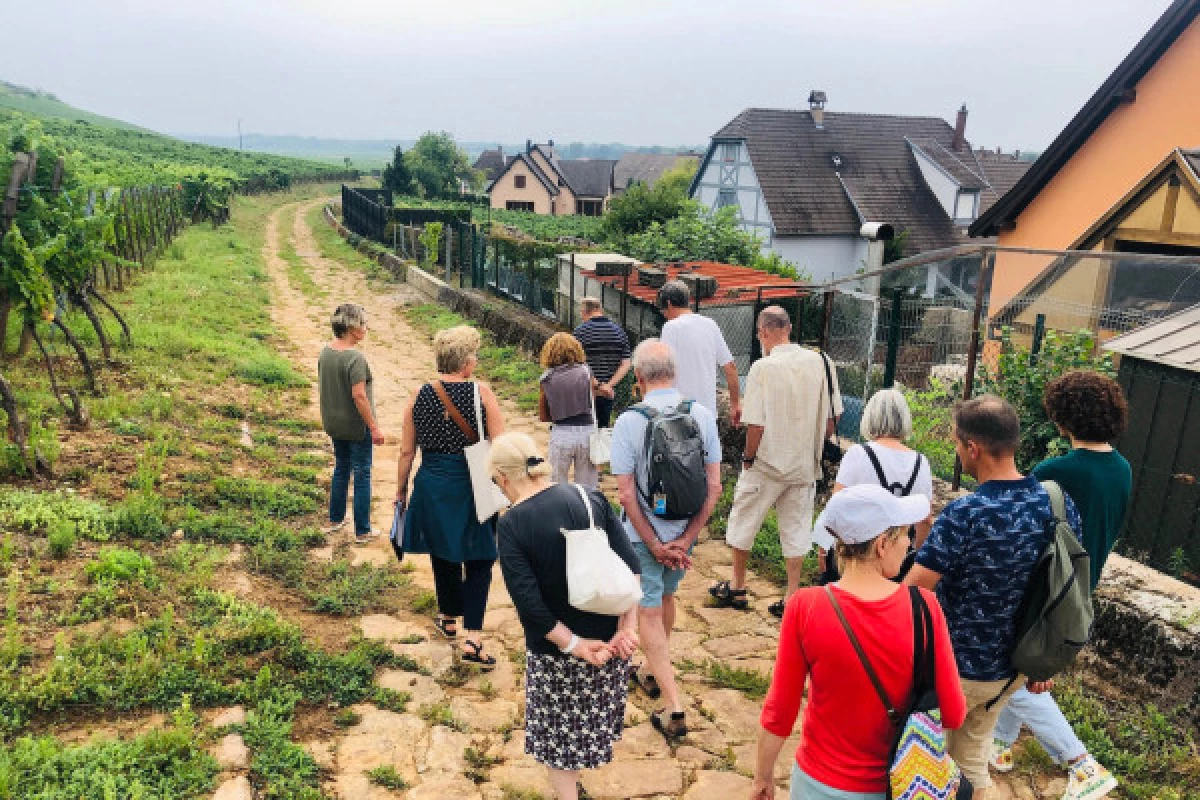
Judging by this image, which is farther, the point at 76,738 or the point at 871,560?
the point at 76,738

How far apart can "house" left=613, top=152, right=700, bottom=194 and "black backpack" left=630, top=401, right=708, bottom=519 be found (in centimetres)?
7701

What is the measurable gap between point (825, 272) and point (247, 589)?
3281 cm

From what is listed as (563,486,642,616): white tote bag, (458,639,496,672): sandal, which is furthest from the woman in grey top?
(563,486,642,616): white tote bag

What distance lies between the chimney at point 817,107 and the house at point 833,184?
0.05 meters

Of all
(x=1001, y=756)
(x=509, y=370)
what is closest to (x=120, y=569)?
(x=1001, y=756)

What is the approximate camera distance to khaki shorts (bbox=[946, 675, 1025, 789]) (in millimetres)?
2990

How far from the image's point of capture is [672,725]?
4.11m

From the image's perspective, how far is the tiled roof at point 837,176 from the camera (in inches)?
1359

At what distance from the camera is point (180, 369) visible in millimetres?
9586

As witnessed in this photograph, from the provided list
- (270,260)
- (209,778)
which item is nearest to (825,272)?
(270,260)

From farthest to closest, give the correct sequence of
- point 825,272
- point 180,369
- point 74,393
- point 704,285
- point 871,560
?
point 825,272, point 180,369, point 704,285, point 74,393, point 871,560

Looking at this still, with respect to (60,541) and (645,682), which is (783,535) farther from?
(60,541)

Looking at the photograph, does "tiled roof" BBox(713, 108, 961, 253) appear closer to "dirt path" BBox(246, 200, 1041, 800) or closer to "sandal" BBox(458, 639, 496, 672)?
"dirt path" BBox(246, 200, 1041, 800)

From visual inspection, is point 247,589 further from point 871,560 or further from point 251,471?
point 871,560
